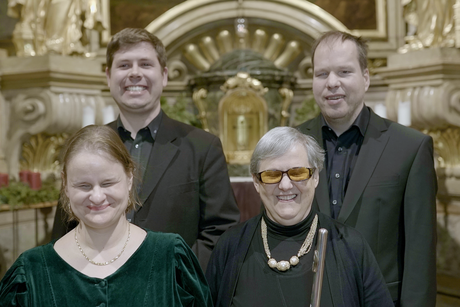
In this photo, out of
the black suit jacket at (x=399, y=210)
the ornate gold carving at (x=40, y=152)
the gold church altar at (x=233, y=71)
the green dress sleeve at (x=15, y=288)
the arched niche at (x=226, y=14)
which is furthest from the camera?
the arched niche at (x=226, y=14)

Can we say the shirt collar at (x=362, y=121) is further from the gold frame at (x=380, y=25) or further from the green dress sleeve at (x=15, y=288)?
the gold frame at (x=380, y=25)

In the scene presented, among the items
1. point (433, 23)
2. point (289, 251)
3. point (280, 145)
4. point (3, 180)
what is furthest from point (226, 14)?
point (289, 251)

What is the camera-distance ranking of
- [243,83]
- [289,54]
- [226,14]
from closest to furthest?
[243,83] < [226,14] < [289,54]

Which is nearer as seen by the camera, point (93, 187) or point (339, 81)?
point (93, 187)

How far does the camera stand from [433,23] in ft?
19.2

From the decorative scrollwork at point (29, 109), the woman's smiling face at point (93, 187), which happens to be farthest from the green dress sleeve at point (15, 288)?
the decorative scrollwork at point (29, 109)

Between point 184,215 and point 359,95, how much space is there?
2.90 feet

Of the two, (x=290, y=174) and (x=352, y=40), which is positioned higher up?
(x=352, y=40)

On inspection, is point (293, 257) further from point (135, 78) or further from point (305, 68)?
point (305, 68)

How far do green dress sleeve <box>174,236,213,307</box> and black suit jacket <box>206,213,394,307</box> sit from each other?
0.13 m

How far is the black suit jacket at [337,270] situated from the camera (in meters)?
1.96

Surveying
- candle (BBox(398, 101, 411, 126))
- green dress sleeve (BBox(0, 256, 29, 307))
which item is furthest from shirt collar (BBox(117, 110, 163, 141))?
candle (BBox(398, 101, 411, 126))

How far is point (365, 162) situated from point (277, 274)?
2.15 feet

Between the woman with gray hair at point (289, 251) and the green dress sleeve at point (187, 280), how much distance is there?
5.2 inches
